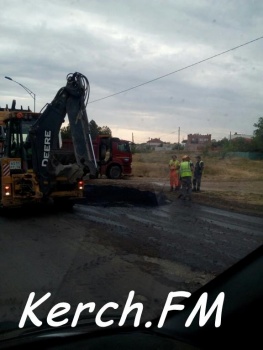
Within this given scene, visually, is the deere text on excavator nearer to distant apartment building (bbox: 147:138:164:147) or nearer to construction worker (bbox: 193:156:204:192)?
construction worker (bbox: 193:156:204:192)

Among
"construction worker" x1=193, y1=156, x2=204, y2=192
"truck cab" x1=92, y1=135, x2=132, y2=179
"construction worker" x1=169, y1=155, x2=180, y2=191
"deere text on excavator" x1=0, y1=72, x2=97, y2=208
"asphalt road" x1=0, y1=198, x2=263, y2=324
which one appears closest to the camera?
"asphalt road" x1=0, y1=198, x2=263, y2=324

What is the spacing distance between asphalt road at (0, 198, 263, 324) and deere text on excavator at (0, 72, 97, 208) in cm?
73

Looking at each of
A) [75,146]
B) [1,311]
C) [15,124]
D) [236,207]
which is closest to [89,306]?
[1,311]

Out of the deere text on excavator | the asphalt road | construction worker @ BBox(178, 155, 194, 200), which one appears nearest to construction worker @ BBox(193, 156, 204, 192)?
construction worker @ BBox(178, 155, 194, 200)

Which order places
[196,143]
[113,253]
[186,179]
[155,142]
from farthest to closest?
[155,142], [196,143], [186,179], [113,253]

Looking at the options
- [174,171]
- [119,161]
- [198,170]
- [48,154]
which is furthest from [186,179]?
[119,161]

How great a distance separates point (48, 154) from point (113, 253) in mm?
5554

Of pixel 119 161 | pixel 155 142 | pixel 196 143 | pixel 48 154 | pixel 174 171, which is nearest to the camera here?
pixel 48 154

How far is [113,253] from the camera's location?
754cm

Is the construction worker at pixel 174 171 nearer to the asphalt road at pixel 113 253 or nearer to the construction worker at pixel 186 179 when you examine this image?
the construction worker at pixel 186 179

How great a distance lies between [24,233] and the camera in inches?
375

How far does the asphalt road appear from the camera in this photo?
5383 mm

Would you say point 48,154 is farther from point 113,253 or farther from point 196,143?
point 196,143

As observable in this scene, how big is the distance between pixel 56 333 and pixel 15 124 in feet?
36.8
